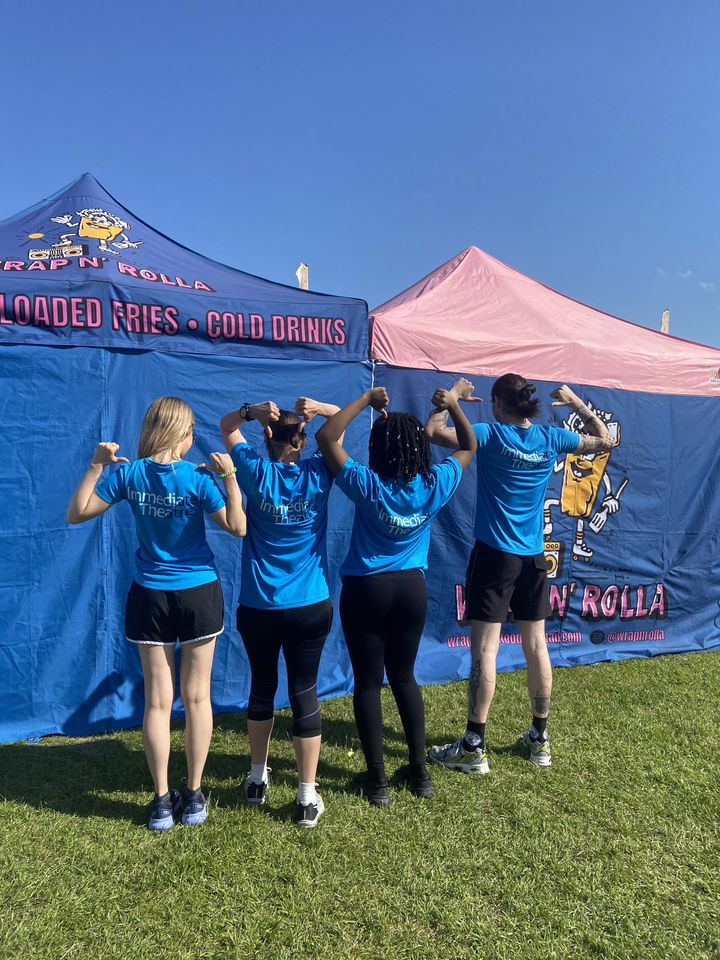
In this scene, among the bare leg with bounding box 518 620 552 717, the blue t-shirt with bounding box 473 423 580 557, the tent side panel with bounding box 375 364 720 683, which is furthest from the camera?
the tent side panel with bounding box 375 364 720 683

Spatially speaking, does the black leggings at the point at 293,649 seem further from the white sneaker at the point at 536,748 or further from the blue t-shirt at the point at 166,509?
the white sneaker at the point at 536,748

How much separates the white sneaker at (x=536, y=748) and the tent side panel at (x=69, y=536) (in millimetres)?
2022

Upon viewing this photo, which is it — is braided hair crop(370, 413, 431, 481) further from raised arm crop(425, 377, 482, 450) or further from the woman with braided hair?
raised arm crop(425, 377, 482, 450)

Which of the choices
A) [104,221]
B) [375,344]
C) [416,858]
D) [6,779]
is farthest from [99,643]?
[104,221]

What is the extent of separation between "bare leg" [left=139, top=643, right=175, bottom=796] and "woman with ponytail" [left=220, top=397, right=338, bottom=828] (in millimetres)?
337

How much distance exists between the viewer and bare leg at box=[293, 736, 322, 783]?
248cm

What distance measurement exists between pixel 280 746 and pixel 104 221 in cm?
353

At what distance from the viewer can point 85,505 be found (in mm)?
2395

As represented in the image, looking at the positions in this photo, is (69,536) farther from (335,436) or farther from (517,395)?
(517,395)

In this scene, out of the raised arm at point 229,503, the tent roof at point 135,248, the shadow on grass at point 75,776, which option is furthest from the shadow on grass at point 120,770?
the tent roof at point 135,248

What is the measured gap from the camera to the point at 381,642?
8.41 feet

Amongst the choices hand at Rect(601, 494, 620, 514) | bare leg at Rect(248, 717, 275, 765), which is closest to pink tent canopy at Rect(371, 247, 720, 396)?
hand at Rect(601, 494, 620, 514)

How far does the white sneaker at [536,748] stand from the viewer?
3043 mm

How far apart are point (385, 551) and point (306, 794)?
1.06 m
